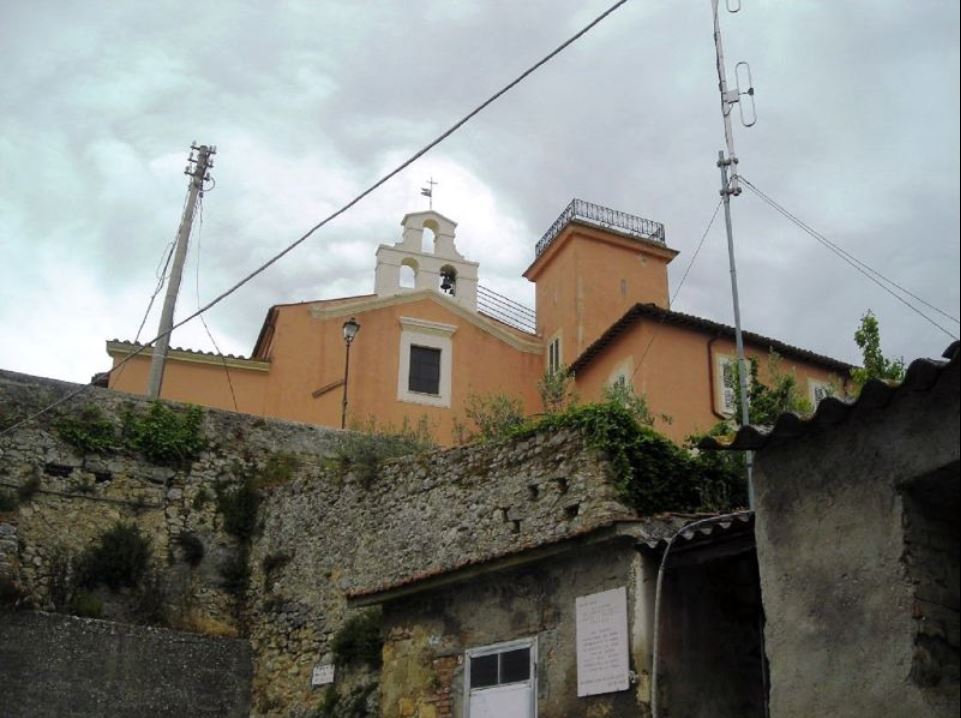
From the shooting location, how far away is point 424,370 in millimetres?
28984

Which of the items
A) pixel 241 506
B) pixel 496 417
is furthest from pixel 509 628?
pixel 496 417

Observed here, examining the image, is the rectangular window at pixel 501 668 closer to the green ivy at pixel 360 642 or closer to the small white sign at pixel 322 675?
the green ivy at pixel 360 642

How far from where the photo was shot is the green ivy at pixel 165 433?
61.1 feet

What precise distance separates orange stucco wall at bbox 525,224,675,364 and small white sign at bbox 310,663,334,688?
575 inches

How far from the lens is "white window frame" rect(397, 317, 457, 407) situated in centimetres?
2841

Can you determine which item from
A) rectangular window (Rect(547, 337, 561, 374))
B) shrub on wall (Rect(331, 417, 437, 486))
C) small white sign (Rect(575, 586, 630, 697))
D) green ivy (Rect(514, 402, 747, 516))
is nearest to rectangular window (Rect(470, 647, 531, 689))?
small white sign (Rect(575, 586, 630, 697))

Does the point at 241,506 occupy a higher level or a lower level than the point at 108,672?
higher

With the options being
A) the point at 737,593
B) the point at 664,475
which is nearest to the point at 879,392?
the point at 737,593

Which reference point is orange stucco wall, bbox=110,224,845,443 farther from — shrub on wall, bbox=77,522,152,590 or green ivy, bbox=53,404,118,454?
shrub on wall, bbox=77,522,152,590

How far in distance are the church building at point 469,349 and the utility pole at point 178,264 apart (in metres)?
1.95

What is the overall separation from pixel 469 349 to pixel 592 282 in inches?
144

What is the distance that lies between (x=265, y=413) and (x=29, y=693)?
12547mm

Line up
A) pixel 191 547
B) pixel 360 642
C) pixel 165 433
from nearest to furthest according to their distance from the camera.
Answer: pixel 360 642 < pixel 191 547 < pixel 165 433

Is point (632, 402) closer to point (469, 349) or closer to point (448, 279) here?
point (469, 349)
